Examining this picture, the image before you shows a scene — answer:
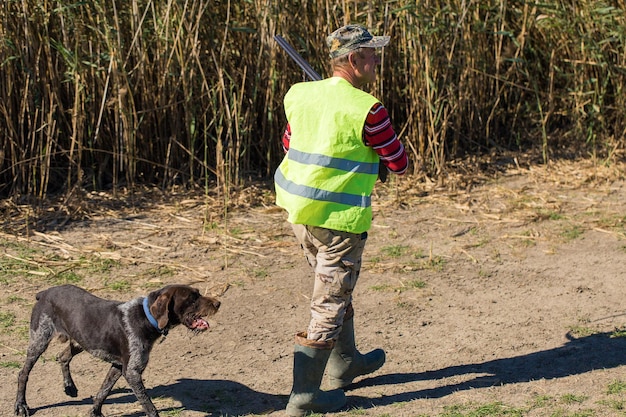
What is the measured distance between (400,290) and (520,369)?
1346 millimetres

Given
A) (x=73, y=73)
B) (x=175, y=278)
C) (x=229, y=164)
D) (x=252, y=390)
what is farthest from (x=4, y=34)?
(x=252, y=390)

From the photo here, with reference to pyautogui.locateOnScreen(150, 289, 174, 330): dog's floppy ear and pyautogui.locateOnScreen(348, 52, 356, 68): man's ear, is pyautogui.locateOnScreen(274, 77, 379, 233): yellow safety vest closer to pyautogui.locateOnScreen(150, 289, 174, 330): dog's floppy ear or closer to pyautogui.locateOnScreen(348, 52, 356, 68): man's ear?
pyautogui.locateOnScreen(348, 52, 356, 68): man's ear

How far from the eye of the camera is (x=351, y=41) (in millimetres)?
4312

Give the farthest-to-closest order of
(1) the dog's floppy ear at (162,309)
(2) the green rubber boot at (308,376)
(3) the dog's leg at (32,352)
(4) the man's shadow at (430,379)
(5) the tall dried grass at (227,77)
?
1. (5) the tall dried grass at (227,77)
2. (4) the man's shadow at (430,379)
3. (3) the dog's leg at (32,352)
4. (2) the green rubber boot at (308,376)
5. (1) the dog's floppy ear at (162,309)

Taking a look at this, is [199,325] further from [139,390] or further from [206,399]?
[206,399]

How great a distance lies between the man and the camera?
4.27m

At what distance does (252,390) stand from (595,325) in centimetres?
219

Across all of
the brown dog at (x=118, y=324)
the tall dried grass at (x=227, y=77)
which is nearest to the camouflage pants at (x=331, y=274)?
the brown dog at (x=118, y=324)

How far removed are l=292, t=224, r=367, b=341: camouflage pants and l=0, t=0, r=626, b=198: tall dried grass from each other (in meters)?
3.51

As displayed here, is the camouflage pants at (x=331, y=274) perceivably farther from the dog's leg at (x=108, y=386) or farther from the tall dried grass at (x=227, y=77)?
the tall dried grass at (x=227, y=77)

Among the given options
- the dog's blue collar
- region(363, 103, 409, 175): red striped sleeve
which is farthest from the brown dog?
region(363, 103, 409, 175): red striped sleeve

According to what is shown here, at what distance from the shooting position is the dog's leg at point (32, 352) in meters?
4.66

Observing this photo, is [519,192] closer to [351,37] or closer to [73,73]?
[73,73]

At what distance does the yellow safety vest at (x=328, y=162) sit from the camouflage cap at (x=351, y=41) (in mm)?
134
